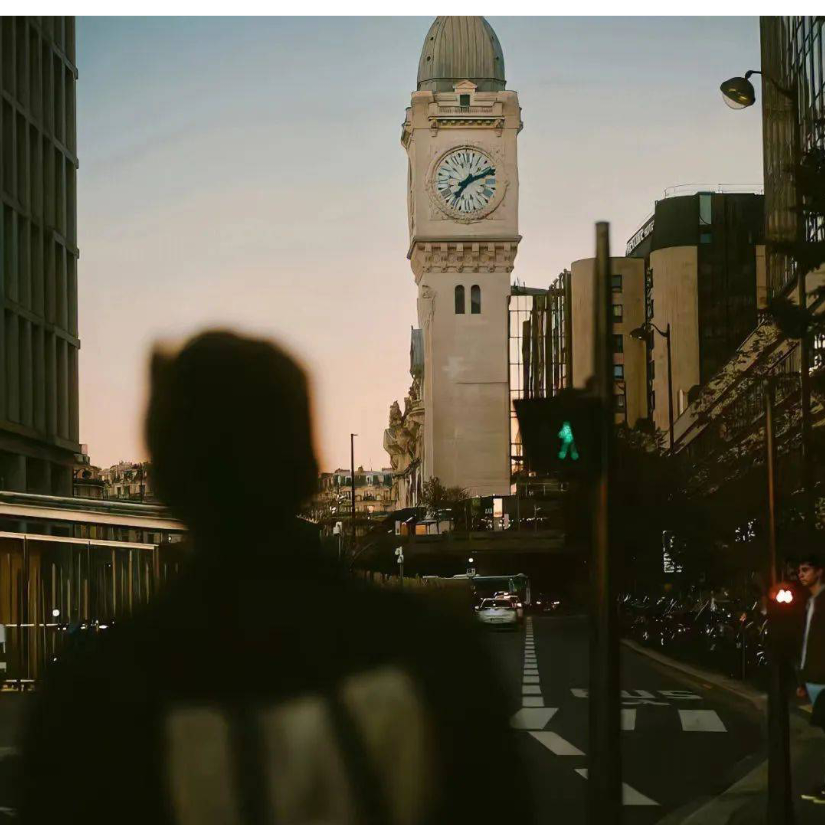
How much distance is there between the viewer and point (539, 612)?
10269 centimetres

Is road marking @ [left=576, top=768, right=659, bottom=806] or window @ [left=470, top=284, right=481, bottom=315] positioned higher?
window @ [left=470, top=284, right=481, bottom=315]

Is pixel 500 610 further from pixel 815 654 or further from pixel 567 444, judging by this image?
pixel 567 444

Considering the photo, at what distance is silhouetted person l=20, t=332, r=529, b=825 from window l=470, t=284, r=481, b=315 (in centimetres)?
Result: 14339

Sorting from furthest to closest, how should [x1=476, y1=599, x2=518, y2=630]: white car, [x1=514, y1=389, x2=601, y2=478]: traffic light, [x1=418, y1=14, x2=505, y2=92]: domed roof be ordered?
[x1=418, y1=14, x2=505, y2=92]: domed roof
[x1=476, y1=599, x2=518, y2=630]: white car
[x1=514, y1=389, x2=601, y2=478]: traffic light

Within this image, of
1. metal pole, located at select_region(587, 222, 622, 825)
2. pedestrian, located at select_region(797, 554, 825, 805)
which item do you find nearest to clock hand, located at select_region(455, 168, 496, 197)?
pedestrian, located at select_region(797, 554, 825, 805)

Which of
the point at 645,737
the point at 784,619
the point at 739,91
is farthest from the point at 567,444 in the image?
the point at 739,91

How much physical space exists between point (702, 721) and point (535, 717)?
1.98 metres

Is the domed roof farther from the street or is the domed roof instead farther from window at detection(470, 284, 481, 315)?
the street

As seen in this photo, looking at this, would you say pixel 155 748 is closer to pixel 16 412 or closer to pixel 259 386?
pixel 259 386

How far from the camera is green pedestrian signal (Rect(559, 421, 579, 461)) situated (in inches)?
338

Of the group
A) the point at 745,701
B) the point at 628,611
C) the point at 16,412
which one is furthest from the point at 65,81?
the point at 745,701

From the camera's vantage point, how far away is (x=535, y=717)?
22000 mm

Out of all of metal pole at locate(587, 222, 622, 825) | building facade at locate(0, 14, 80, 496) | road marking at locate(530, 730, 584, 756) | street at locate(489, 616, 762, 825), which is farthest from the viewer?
building facade at locate(0, 14, 80, 496)

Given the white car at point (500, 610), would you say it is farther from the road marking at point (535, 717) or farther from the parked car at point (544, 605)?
the road marking at point (535, 717)
